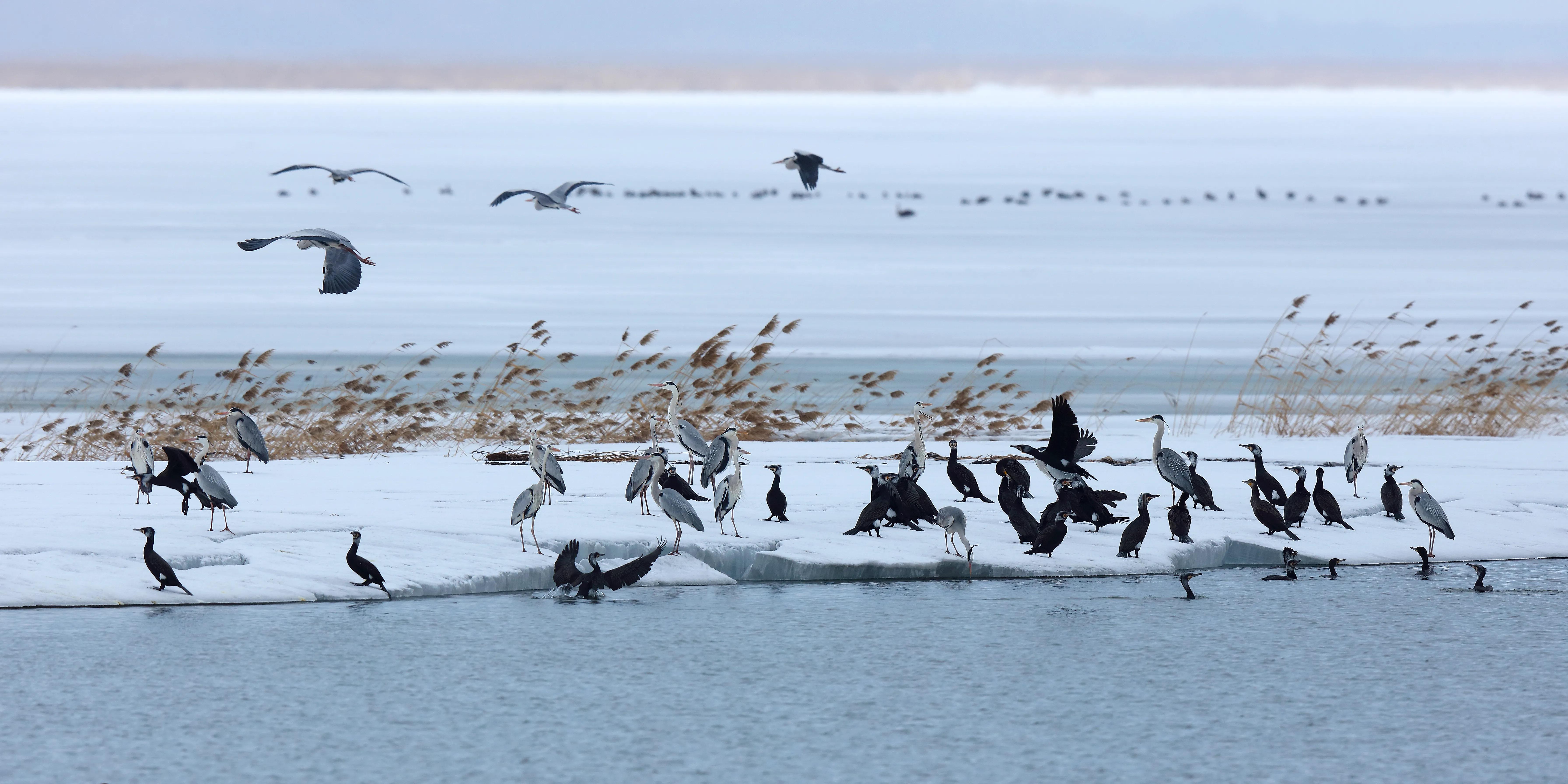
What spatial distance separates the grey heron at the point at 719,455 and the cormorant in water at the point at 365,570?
94.2 inches

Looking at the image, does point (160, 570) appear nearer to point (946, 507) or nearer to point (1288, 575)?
point (946, 507)

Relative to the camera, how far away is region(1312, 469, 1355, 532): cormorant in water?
34.7 feet

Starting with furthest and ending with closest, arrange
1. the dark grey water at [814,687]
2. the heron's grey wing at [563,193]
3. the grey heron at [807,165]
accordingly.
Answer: the heron's grey wing at [563,193] < the grey heron at [807,165] < the dark grey water at [814,687]

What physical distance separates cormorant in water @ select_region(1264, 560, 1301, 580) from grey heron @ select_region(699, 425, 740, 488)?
3144 mm

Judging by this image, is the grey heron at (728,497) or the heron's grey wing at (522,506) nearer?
the heron's grey wing at (522,506)

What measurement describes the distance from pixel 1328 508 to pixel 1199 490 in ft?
2.53

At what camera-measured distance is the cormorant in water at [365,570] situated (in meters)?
8.59

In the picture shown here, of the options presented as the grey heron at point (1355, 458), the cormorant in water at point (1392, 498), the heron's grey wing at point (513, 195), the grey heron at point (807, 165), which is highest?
the grey heron at point (807, 165)

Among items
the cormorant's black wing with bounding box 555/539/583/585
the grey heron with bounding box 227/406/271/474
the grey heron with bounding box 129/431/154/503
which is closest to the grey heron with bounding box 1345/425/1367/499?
the cormorant's black wing with bounding box 555/539/583/585

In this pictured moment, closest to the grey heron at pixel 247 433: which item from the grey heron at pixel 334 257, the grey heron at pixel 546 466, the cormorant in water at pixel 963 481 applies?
the grey heron at pixel 334 257

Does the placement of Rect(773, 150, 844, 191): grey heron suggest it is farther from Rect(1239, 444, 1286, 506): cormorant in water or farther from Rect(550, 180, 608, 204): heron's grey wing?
Rect(1239, 444, 1286, 506): cormorant in water

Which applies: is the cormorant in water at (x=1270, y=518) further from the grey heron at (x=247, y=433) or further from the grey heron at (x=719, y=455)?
the grey heron at (x=247, y=433)

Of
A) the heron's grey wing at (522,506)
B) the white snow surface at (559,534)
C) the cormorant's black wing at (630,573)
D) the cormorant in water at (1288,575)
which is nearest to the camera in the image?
the white snow surface at (559,534)

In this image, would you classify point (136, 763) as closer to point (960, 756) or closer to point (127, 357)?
point (960, 756)
